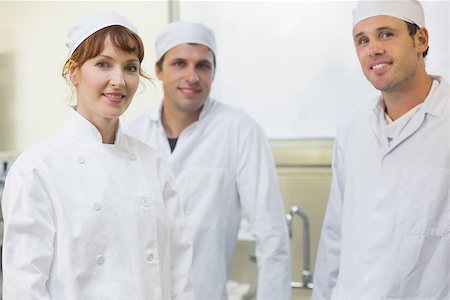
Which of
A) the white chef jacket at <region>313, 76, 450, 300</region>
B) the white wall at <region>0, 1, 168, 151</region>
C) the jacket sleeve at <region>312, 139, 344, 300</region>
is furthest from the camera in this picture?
the white wall at <region>0, 1, 168, 151</region>

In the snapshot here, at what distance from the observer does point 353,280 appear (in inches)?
52.1

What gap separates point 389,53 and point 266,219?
1.76 feet

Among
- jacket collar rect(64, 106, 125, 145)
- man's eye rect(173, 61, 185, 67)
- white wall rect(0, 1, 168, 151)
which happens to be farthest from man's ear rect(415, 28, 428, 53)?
white wall rect(0, 1, 168, 151)

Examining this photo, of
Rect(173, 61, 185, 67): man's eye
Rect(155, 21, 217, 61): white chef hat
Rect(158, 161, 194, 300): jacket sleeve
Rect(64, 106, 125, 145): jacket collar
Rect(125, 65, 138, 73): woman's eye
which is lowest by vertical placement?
Rect(158, 161, 194, 300): jacket sleeve

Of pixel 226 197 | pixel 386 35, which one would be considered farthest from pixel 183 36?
pixel 386 35

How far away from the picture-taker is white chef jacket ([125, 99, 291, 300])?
4.98 feet

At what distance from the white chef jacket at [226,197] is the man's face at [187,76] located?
A: 0.23ft

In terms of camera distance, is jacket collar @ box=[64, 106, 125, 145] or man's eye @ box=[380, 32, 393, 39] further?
man's eye @ box=[380, 32, 393, 39]

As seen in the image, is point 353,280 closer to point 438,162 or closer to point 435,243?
point 435,243

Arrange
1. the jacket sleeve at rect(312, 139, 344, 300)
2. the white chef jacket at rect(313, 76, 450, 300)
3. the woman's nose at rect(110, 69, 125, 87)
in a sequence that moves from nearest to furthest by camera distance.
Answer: the woman's nose at rect(110, 69, 125, 87) < the white chef jacket at rect(313, 76, 450, 300) < the jacket sleeve at rect(312, 139, 344, 300)

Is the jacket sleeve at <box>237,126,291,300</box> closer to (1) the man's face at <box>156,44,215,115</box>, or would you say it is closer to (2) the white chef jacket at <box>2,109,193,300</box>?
(1) the man's face at <box>156,44,215,115</box>

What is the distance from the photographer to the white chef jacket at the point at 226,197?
1517 mm

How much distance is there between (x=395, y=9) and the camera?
1274 mm

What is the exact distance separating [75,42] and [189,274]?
515 millimetres
